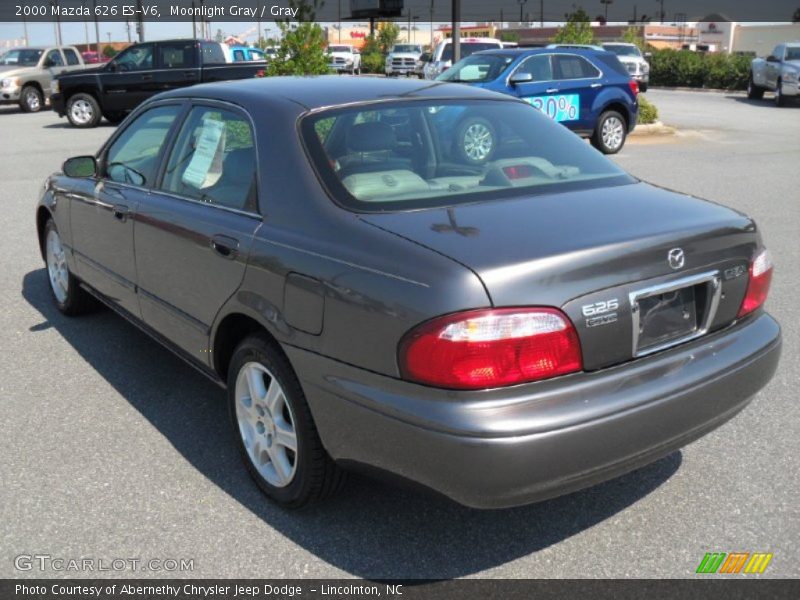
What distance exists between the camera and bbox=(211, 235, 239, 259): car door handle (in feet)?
11.1

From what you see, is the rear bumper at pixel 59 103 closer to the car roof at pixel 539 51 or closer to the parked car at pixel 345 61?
the car roof at pixel 539 51

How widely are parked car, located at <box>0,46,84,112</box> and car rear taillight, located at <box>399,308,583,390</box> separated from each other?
24.1 m

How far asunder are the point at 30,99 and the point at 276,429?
24134 millimetres

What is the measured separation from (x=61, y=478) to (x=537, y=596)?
6.90 ft

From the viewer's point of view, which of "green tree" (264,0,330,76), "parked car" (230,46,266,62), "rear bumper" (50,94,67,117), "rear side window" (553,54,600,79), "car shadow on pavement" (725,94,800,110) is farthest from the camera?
"car shadow on pavement" (725,94,800,110)

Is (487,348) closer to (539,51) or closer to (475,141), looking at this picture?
(475,141)

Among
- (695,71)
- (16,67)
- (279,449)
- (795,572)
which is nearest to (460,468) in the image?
(279,449)

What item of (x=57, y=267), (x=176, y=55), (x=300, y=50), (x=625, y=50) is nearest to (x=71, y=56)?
(x=176, y=55)

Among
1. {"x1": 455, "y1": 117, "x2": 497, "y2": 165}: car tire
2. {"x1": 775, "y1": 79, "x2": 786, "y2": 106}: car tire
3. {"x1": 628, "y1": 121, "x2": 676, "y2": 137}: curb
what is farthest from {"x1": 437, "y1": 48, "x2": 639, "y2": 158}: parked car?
{"x1": 775, "y1": 79, "x2": 786, "y2": 106}: car tire

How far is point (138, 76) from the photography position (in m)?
19.5

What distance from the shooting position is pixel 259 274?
3.22 m

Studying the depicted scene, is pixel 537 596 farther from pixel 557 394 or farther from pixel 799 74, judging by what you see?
pixel 799 74

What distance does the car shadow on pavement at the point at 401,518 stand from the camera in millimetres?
3049

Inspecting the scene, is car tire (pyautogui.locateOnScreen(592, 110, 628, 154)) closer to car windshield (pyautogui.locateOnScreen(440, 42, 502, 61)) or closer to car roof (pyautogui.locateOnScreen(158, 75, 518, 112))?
car windshield (pyautogui.locateOnScreen(440, 42, 502, 61))
